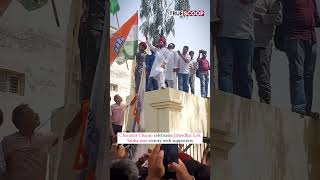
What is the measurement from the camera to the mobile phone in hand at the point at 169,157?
3283 millimetres

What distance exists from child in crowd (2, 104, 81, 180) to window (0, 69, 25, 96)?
0.10 meters

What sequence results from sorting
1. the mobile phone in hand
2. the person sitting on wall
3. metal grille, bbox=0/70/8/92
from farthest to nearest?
1. the person sitting on wall
2. the mobile phone in hand
3. metal grille, bbox=0/70/8/92

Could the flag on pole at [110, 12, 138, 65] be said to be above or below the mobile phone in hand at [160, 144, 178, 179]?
above

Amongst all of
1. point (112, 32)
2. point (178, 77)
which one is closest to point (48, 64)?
point (112, 32)

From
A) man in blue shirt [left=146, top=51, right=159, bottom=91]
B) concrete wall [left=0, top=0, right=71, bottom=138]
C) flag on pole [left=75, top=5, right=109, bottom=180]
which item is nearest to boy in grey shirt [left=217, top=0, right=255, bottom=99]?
man in blue shirt [left=146, top=51, right=159, bottom=91]

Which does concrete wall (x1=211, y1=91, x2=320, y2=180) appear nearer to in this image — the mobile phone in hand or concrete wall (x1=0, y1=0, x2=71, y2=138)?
the mobile phone in hand

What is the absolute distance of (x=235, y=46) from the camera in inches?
145

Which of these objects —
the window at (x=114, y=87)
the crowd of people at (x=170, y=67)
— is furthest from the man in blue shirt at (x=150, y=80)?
the window at (x=114, y=87)

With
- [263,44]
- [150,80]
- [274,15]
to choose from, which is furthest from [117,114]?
[274,15]

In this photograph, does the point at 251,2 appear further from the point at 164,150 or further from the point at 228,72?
the point at 164,150

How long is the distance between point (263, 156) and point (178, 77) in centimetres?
87

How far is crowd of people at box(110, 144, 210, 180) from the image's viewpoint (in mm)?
3295

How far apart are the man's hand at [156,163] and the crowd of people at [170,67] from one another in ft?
1.25

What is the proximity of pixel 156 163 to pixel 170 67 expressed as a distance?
1.92ft
